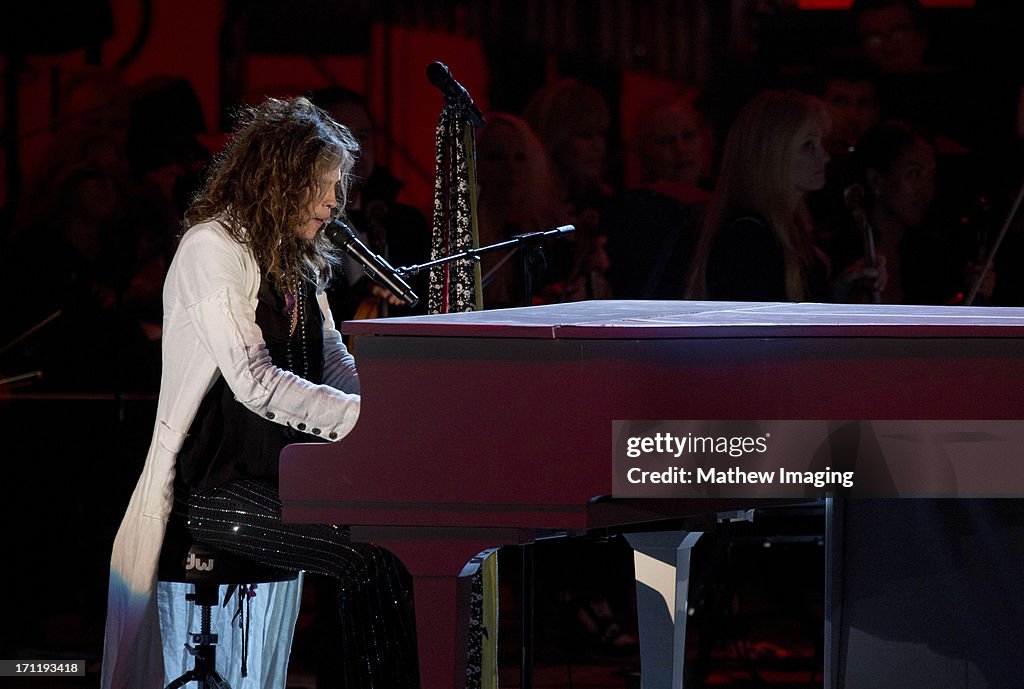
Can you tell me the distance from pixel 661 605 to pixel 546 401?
0.91m

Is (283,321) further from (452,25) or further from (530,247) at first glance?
(452,25)

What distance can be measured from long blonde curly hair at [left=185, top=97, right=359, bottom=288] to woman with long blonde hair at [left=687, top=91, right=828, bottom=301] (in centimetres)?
244

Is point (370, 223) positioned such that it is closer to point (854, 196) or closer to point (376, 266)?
point (854, 196)

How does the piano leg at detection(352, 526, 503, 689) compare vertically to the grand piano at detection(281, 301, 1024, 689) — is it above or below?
below

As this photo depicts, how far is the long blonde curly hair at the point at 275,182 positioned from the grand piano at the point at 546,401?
67 cm

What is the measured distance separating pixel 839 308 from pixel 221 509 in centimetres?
128

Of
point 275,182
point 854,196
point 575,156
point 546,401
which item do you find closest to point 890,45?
point 854,196

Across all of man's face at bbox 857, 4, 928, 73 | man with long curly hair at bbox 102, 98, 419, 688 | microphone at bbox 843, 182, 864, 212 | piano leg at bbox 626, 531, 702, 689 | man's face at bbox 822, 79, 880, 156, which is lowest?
piano leg at bbox 626, 531, 702, 689

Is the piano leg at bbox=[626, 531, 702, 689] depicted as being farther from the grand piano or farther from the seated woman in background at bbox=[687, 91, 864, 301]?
the seated woman in background at bbox=[687, 91, 864, 301]

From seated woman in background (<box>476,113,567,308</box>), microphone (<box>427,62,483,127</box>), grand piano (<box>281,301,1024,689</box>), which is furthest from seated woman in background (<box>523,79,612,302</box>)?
grand piano (<box>281,301,1024,689</box>)

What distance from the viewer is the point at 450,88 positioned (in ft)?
9.80

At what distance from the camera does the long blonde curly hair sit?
266 cm

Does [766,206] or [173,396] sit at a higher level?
[766,206]

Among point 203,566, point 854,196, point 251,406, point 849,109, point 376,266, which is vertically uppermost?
point 849,109
